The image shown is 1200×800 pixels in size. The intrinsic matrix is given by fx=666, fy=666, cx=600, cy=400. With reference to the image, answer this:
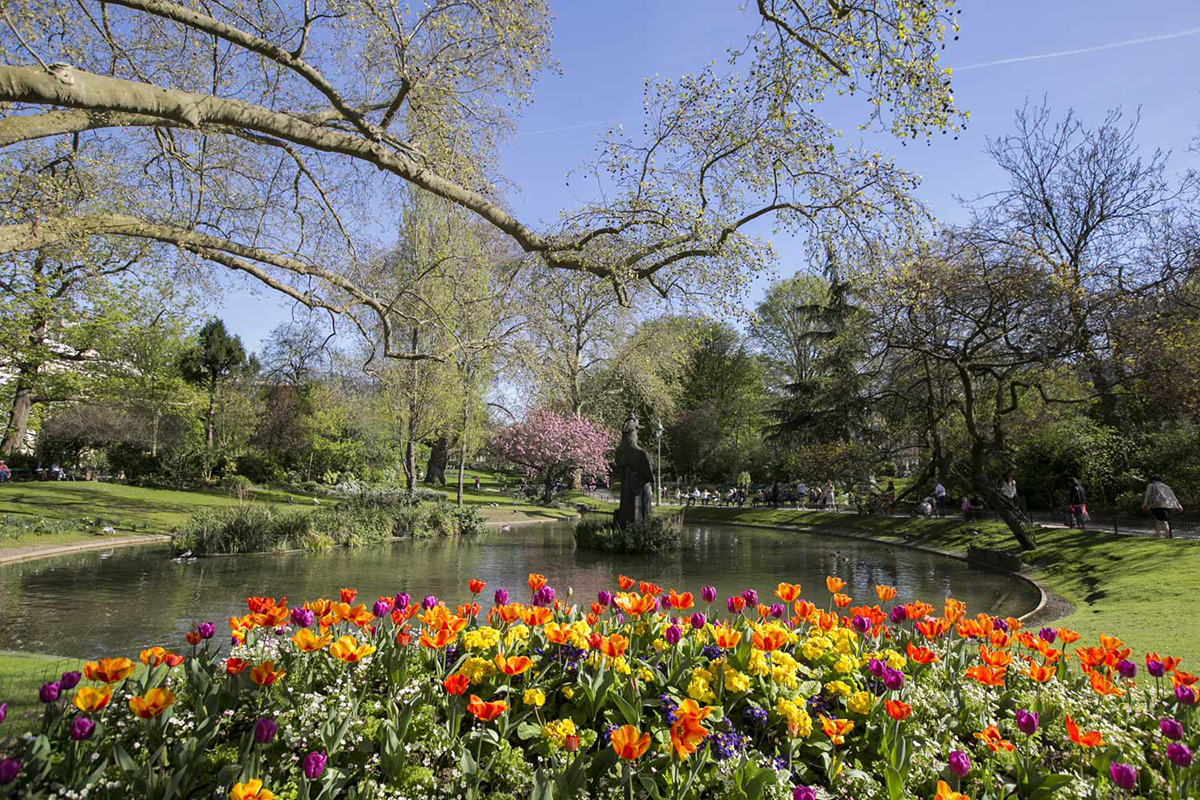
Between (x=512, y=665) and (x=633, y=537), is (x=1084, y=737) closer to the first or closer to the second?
(x=512, y=665)

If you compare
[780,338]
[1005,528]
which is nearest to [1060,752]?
[1005,528]

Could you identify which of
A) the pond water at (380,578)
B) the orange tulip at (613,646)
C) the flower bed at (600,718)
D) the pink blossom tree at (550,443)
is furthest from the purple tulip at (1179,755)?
the pink blossom tree at (550,443)

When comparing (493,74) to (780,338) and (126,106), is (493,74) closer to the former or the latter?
(126,106)

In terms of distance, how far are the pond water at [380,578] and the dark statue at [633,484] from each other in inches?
64.0

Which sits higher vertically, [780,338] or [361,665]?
[780,338]

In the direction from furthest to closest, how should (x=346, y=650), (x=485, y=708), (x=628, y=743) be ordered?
(x=346, y=650) < (x=485, y=708) < (x=628, y=743)

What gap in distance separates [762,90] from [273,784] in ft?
28.2

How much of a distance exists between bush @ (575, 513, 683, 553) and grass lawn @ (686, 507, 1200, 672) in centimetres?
775

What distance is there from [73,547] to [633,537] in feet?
43.2

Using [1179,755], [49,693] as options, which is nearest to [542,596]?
[49,693]

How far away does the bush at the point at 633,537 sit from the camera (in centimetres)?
1734

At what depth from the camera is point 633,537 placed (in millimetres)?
17359

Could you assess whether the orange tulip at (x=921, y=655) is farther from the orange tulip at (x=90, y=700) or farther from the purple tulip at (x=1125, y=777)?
the orange tulip at (x=90, y=700)

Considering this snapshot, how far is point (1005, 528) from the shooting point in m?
18.4
